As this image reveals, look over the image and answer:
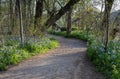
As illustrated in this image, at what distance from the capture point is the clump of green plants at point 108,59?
8.64 meters

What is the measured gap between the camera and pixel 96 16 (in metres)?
13.9

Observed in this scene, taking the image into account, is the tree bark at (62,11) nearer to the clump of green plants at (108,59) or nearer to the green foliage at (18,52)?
the green foliage at (18,52)

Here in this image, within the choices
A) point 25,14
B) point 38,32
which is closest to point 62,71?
point 38,32

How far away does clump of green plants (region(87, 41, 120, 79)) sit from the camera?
28.4 ft

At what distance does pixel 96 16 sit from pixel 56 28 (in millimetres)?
31831

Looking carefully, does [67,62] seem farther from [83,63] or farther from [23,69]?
[23,69]

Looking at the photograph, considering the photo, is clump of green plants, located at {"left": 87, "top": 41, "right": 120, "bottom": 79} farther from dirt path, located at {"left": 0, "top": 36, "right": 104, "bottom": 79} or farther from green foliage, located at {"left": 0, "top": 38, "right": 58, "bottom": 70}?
green foliage, located at {"left": 0, "top": 38, "right": 58, "bottom": 70}

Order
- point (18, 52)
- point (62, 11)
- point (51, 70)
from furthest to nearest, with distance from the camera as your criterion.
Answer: point (62, 11) < point (18, 52) < point (51, 70)

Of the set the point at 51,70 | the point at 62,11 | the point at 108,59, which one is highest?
the point at 62,11

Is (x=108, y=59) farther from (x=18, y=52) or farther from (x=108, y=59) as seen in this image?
(x=18, y=52)

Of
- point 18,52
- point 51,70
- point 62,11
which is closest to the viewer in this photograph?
point 51,70

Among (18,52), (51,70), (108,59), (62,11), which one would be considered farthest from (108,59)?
(62,11)

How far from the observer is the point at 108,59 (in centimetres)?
998

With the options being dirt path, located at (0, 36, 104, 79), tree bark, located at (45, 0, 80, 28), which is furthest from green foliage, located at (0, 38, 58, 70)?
tree bark, located at (45, 0, 80, 28)
